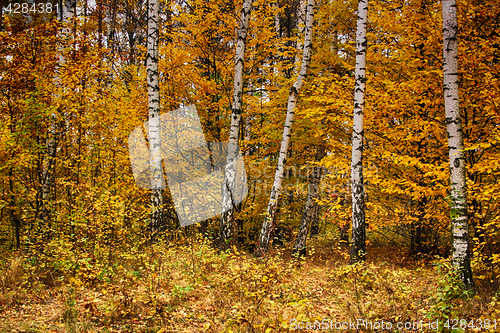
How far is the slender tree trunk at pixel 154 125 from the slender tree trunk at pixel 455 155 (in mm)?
6493

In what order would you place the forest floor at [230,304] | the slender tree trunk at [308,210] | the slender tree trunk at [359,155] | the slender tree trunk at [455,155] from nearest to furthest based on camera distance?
the forest floor at [230,304], the slender tree trunk at [455,155], the slender tree trunk at [359,155], the slender tree trunk at [308,210]

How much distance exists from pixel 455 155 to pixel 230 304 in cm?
449

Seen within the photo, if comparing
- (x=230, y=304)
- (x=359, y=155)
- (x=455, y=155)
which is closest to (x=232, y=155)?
(x=359, y=155)

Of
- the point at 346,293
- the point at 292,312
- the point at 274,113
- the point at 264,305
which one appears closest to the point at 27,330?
the point at 264,305

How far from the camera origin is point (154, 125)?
8016mm

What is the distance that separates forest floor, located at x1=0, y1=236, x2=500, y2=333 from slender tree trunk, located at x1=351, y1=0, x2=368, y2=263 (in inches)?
35.5

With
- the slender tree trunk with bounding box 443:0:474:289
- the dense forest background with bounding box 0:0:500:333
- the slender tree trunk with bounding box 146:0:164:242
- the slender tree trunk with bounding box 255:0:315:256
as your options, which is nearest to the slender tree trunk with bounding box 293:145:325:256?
the dense forest background with bounding box 0:0:500:333

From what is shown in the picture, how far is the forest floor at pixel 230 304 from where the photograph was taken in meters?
3.90

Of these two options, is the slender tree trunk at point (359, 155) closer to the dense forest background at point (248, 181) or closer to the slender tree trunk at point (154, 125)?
the dense forest background at point (248, 181)

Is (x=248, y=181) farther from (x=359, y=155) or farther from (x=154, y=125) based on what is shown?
(x=359, y=155)

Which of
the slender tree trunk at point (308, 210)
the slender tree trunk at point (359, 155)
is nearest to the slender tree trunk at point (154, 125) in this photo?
the slender tree trunk at point (308, 210)

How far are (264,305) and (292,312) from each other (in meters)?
0.48

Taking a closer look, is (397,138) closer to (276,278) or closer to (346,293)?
(346,293)

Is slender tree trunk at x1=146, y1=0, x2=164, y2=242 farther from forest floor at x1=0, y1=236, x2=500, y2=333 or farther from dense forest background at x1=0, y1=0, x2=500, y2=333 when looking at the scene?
forest floor at x1=0, y1=236, x2=500, y2=333
